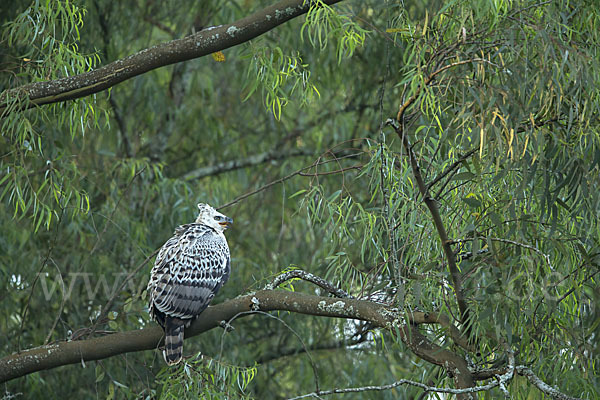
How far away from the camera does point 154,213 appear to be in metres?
5.70

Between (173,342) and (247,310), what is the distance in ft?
1.66

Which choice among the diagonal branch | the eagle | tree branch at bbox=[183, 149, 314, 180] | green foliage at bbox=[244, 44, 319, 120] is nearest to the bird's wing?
the eagle

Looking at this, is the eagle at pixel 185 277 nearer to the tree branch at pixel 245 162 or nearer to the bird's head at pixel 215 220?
the bird's head at pixel 215 220

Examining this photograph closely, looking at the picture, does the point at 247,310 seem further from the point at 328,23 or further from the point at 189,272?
the point at 328,23

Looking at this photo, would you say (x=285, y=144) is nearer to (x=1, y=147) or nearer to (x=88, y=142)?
(x=88, y=142)

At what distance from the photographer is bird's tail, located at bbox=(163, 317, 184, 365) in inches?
142

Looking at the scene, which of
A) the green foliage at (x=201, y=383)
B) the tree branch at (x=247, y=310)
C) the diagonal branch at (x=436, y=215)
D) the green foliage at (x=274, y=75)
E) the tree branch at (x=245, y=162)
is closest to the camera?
the diagonal branch at (x=436, y=215)

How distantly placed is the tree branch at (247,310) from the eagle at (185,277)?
7cm

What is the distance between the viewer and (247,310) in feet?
10.7

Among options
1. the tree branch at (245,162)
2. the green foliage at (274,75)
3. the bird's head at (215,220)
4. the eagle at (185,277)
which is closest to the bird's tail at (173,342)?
the eagle at (185,277)

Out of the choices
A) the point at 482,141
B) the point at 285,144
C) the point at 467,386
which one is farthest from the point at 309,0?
the point at 285,144

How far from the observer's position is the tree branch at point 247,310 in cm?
296

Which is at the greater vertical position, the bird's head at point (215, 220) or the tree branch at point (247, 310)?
the bird's head at point (215, 220)

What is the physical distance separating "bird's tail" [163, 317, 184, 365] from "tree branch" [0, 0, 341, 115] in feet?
3.27
